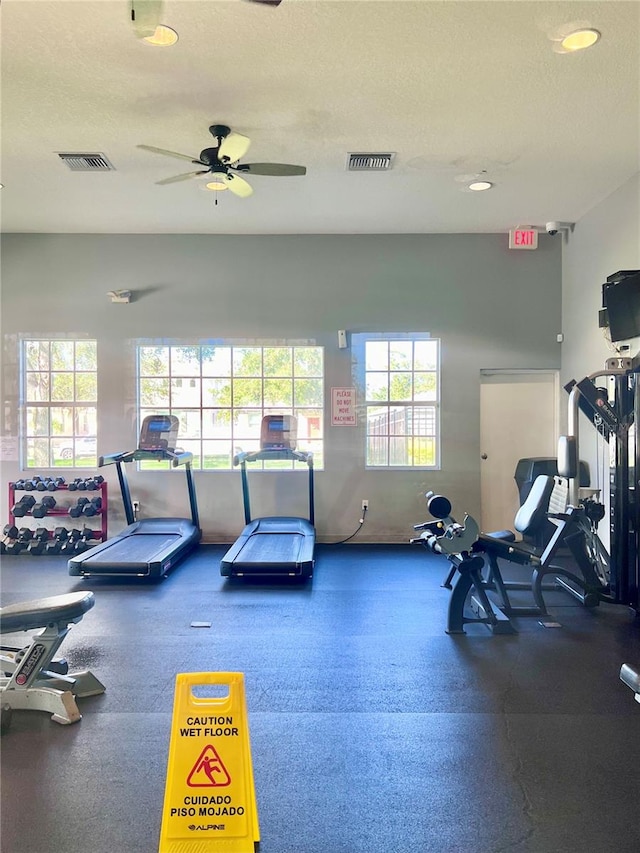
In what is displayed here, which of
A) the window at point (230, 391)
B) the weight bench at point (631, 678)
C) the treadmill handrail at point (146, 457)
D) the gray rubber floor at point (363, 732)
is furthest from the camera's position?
the window at point (230, 391)

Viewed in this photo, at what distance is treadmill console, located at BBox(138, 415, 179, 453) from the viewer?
5648mm

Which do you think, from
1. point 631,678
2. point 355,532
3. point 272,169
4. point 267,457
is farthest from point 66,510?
point 631,678

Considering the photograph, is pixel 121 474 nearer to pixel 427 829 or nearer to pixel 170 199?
pixel 170 199

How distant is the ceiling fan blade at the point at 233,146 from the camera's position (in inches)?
131

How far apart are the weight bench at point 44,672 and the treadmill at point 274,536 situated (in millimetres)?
1932

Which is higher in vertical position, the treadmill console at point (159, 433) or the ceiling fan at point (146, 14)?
the ceiling fan at point (146, 14)

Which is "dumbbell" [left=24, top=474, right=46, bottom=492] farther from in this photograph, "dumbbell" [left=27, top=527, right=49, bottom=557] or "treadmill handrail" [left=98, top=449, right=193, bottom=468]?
"treadmill handrail" [left=98, top=449, right=193, bottom=468]

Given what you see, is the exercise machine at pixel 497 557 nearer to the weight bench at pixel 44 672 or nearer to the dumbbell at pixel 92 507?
the weight bench at pixel 44 672

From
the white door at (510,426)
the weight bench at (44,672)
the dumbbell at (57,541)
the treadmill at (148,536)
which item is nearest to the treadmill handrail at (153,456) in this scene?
the treadmill at (148,536)

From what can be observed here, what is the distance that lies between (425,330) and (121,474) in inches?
150

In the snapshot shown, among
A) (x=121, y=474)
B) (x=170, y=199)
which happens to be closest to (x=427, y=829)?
(x=121, y=474)

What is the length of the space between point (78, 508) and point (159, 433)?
50.0 inches

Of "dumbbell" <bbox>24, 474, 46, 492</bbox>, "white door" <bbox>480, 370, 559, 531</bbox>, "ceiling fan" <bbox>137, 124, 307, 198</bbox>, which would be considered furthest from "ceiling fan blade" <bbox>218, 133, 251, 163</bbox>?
"dumbbell" <bbox>24, 474, 46, 492</bbox>

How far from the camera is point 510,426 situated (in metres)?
6.20
